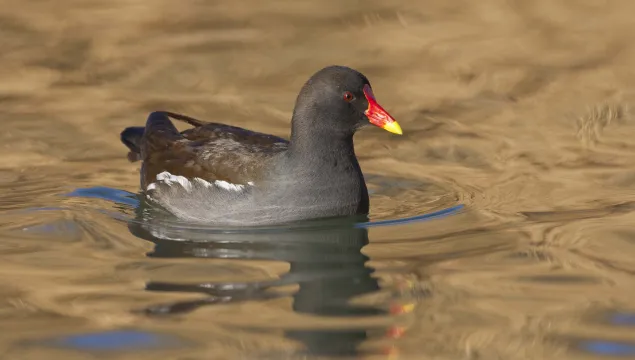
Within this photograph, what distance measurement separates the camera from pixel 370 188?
30.9ft

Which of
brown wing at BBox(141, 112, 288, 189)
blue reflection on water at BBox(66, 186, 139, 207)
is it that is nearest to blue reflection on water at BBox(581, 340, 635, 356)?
brown wing at BBox(141, 112, 288, 189)

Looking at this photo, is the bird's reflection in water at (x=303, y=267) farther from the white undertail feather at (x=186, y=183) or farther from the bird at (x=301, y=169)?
the white undertail feather at (x=186, y=183)

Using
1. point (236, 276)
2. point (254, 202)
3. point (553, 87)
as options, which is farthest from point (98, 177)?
point (553, 87)

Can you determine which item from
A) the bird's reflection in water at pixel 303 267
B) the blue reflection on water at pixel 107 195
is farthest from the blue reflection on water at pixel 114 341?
the blue reflection on water at pixel 107 195

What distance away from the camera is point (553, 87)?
11945 mm

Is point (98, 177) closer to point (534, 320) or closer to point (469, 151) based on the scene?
point (469, 151)

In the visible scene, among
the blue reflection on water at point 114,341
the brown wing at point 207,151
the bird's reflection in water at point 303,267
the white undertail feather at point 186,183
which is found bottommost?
the blue reflection on water at point 114,341

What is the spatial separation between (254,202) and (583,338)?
2851 millimetres

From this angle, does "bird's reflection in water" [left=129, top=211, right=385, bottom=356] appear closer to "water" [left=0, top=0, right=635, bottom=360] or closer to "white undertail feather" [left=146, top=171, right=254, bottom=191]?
"water" [left=0, top=0, right=635, bottom=360]

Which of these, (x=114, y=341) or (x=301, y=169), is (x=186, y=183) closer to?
(x=301, y=169)

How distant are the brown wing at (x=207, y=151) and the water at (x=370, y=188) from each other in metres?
0.38

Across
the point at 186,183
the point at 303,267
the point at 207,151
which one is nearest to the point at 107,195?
the point at 186,183

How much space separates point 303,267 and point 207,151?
5.75 ft

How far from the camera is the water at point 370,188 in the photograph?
6.15 m
